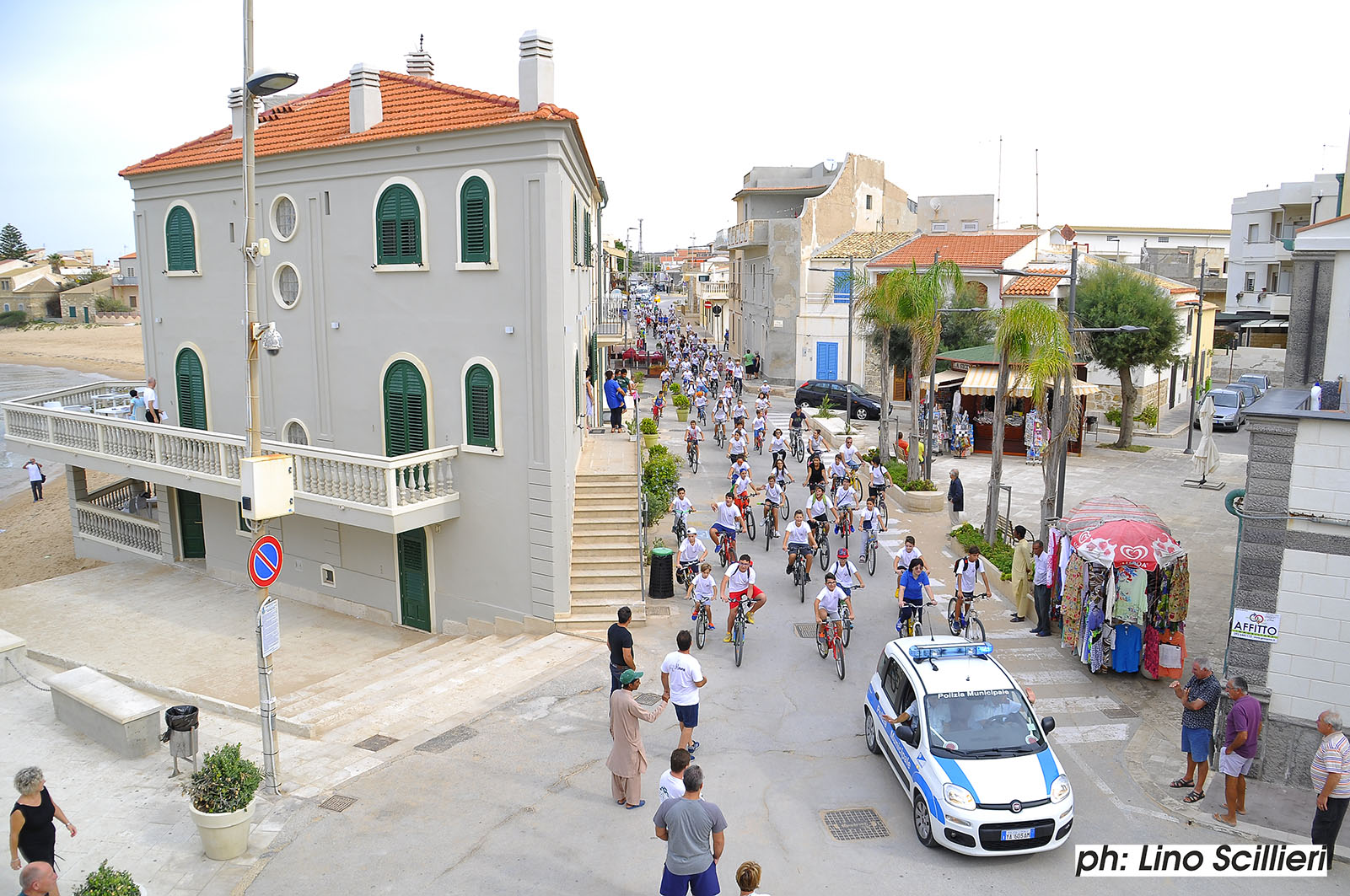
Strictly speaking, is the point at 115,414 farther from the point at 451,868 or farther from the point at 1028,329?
the point at 1028,329

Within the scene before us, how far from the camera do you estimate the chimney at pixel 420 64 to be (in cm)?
2017

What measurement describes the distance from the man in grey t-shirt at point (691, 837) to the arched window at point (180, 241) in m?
18.7

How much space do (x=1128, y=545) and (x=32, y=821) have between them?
45.0 feet

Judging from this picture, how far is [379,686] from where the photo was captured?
14.4 meters

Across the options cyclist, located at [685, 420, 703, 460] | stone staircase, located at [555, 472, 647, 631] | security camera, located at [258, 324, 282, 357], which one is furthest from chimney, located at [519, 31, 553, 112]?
cyclist, located at [685, 420, 703, 460]

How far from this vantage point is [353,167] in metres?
17.6

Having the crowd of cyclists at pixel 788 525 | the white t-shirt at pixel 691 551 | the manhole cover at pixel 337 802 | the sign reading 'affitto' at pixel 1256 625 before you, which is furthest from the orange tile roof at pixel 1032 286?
the manhole cover at pixel 337 802

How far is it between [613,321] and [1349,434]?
2972 cm

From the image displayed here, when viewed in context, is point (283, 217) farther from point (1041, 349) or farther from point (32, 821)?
point (1041, 349)

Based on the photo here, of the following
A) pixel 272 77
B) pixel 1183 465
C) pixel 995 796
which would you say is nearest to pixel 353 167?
pixel 272 77

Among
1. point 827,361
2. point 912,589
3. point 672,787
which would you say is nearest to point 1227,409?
point 827,361

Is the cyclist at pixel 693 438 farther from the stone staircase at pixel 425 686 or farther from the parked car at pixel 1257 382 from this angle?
the parked car at pixel 1257 382

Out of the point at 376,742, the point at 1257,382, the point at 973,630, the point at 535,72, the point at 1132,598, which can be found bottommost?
the point at 376,742

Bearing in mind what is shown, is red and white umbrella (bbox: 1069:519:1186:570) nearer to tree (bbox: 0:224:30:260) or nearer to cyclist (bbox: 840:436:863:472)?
cyclist (bbox: 840:436:863:472)
